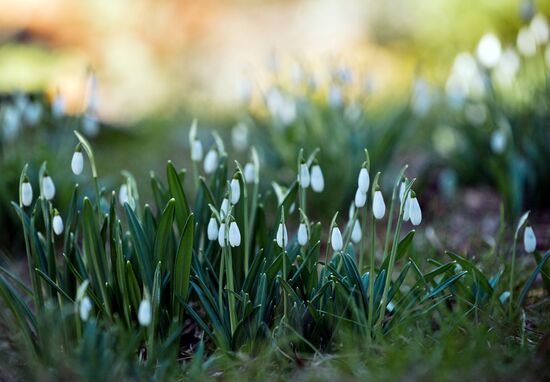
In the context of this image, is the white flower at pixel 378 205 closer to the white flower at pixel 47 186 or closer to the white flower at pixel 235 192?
the white flower at pixel 235 192

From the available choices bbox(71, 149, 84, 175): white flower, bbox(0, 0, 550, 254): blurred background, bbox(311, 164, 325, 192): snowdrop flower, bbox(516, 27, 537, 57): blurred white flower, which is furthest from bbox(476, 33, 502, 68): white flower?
bbox(71, 149, 84, 175): white flower

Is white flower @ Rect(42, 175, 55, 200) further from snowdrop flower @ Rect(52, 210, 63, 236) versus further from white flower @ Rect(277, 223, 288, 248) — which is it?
white flower @ Rect(277, 223, 288, 248)

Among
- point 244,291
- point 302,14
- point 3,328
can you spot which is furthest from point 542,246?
point 302,14

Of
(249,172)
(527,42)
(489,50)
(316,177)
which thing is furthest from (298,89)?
(316,177)

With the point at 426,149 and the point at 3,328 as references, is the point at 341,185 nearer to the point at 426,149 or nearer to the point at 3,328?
the point at 426,149

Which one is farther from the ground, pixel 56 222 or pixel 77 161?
pixel 77 161

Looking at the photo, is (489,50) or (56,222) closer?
(56,222)

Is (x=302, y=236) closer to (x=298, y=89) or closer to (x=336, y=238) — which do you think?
(x=336, y=238)

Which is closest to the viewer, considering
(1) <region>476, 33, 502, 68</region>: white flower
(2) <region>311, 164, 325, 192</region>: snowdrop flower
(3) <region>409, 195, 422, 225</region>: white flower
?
(3) <region>409, 195, 422, 225</region>: white flower
